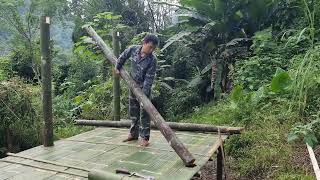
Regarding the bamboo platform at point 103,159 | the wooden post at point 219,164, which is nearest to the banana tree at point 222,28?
the wooden post at point 219,164

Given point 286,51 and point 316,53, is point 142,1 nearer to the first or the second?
point 286,51

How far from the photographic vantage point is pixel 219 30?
882 cm

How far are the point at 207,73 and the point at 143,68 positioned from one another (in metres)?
5.03

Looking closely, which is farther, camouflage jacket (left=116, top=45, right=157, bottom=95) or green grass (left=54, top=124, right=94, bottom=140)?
green grass (left=54, top=124, right=94, bottom=140)

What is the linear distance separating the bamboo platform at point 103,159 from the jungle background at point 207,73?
105 centimetres

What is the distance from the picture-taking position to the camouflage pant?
14.3ft

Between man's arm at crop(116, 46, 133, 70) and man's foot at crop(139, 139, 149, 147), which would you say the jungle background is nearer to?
man's foot at crop(139, 139, 149, 147)

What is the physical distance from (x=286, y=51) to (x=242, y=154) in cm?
303

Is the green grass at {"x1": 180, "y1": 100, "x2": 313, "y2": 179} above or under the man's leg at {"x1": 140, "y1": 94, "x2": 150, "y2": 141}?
under

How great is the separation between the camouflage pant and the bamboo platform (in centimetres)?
15

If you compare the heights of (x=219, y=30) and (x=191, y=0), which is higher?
(x=191, y=0)

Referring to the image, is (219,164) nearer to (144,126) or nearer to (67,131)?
(144,126)

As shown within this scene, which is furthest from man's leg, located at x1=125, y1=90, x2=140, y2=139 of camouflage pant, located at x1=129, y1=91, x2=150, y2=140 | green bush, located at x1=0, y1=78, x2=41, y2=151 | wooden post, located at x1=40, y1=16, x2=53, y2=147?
green bush, located at x1=0, y1=78, x2=41, y2=151

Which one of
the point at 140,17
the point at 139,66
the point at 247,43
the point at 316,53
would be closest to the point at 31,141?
the point at 139,66
